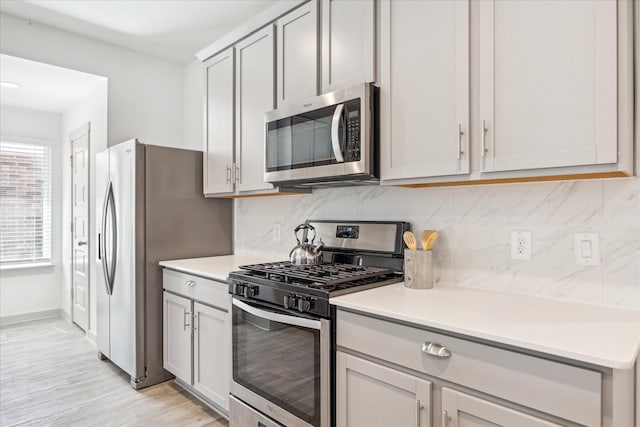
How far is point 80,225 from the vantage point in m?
4.07

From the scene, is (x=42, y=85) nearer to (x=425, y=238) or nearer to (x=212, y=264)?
(x=212, y=264)

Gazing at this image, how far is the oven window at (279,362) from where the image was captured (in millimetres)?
1668

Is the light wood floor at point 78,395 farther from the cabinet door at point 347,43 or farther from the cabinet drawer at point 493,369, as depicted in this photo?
the cabinet door at point 347,43

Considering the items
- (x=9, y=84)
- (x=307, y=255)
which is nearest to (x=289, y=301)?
(x=307, y=255)

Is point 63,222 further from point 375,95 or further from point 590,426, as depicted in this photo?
point 590,426

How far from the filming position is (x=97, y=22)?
301 centimetres

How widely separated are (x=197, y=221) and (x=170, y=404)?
1296 millimetres

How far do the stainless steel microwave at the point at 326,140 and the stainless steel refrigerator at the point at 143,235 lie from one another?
983 millimetres

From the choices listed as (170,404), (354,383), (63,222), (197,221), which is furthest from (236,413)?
(63,222)

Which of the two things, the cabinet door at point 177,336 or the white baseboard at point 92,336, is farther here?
the white baseboard at point 92,336

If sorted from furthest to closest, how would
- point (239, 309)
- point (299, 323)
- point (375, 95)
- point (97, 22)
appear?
point (97, 22) → point (239, 309) → point (375, 95) → point (299, 323)

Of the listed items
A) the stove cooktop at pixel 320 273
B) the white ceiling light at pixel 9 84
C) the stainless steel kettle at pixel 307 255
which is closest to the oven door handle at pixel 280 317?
the stove cooktop at pixel 320 273

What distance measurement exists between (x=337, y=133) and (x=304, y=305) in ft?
2.64

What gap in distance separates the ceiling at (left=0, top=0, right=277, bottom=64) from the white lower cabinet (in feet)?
6.19
